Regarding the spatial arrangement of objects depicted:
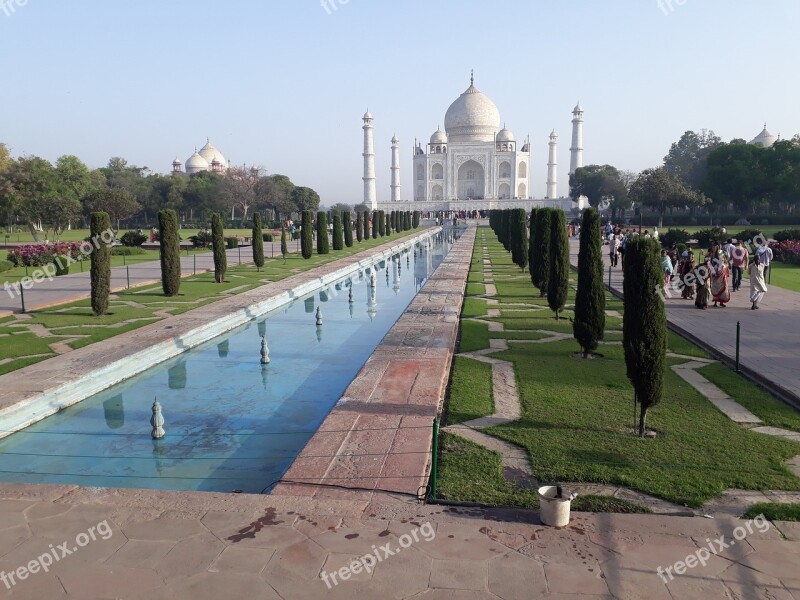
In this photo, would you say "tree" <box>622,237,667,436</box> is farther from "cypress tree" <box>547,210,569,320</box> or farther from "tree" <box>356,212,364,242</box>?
"tree" <box>356,212,364,242</box>

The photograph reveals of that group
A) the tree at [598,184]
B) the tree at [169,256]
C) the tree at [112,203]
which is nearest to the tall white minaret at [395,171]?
the tree at [598,184]

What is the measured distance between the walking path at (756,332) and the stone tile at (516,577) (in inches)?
145

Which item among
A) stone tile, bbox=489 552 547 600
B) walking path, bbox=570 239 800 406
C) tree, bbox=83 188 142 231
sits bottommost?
stone tile, bbox=489 552 547 600

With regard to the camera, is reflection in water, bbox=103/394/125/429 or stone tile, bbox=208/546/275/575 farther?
reflection in water, bbox=103/394/125/429

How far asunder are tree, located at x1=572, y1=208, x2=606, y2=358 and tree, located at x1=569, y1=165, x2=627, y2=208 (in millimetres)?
42717

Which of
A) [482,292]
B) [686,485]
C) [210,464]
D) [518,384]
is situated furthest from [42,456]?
[482,292]

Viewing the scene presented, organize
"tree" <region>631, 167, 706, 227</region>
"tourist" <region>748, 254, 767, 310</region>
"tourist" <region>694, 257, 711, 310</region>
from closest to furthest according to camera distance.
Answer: "tourist" <region>748, 254, 767, 310</region>
"tourist" <region>694, 257, 711, 310</region>
"tree" <region>631, 167, 706, 227</region>

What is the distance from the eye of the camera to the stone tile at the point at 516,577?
2.83m

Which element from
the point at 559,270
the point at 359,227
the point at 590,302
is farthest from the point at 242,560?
the point at 359,227

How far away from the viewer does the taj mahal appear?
60625mm

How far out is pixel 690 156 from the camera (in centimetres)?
5684

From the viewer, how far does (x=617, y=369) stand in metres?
6.77

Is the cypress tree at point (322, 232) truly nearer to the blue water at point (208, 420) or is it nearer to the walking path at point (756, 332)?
the walking path at point (756, 332)

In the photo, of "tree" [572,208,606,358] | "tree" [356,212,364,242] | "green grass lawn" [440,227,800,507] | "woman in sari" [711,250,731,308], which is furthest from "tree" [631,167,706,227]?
"green grass lawn" [440,227,800,507]
